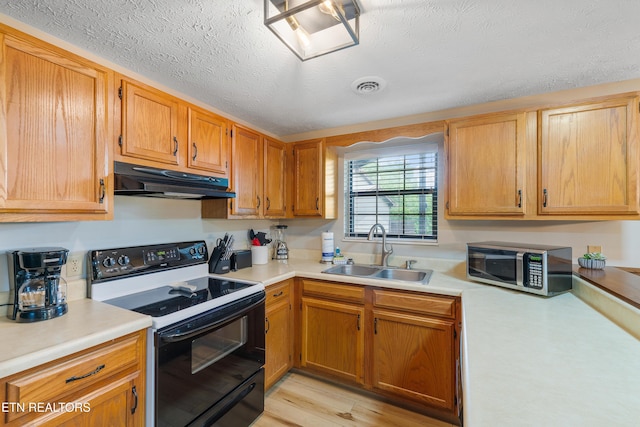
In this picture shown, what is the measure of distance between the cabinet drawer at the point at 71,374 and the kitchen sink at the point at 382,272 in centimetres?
142

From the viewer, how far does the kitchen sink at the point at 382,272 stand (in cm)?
227

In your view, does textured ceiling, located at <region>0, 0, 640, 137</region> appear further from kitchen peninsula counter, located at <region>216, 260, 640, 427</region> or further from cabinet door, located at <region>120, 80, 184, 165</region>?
kitchen peninsula counter, located at <region>216, 260, 640, 427</region>

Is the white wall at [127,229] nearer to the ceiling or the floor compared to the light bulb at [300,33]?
nearer to the floor

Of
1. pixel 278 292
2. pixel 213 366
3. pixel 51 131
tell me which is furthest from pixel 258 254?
pixel 51 131

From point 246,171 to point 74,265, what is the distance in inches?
50.1

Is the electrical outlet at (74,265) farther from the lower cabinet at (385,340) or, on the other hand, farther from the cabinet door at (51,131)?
the lower cabinet at (385,340)

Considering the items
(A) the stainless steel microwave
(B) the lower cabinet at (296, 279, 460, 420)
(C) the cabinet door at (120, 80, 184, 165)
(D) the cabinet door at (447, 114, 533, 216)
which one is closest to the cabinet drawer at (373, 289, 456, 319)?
(B) the lower cabinet at (296, 279, 460, 420)

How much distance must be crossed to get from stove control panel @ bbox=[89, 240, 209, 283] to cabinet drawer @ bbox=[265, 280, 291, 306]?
23.5 inches

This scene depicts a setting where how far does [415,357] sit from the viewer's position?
1.90 m

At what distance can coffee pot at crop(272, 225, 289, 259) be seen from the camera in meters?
2.86

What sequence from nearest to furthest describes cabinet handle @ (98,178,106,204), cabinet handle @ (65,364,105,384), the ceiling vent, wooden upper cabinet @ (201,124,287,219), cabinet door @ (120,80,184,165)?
cabinet handle @ (65,364,105,384) < cabinet handle @ (98,178,106,204) < cabinet door @ (120,80,184,165) < the ceiling vent < wooden upper cabinet @ (201,124,287,219)

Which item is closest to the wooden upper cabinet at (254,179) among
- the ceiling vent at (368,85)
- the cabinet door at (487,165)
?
the ceiling vent at (368,85)

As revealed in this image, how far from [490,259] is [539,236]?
55 cm

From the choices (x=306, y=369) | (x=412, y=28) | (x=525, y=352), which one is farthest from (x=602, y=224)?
(x=306, y=369)
